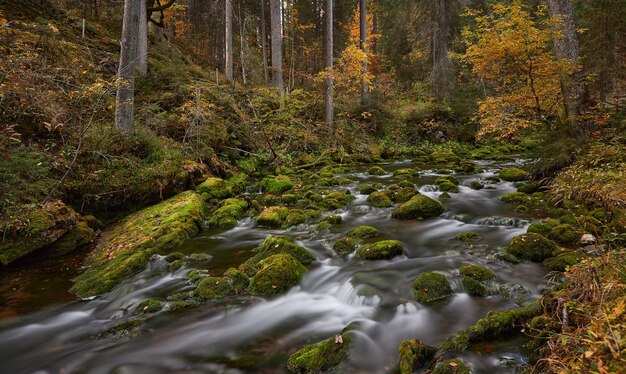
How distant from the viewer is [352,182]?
1173 centimetres

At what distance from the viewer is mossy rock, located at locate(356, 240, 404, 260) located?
5.68 metres

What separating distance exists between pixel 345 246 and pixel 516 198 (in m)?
4.93

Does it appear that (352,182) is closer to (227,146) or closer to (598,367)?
(227,146)

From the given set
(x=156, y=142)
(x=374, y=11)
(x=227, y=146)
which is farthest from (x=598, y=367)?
(x=374, y=11)

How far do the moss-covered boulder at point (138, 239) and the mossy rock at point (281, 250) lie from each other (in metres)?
1.77

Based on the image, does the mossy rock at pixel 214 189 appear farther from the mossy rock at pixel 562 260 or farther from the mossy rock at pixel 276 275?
the mossy rock at pixel 562 260

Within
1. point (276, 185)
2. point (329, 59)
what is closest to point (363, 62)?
point (329, 59)

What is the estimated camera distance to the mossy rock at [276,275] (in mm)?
4785

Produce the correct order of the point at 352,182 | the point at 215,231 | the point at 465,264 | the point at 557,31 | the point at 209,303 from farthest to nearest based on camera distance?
the point at 352,182, the point at 557,31, the point at 215,231, the point at 465,264, the point at 209,303

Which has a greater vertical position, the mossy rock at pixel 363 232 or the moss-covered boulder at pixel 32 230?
the moss-covered boulder at pixel 32 230

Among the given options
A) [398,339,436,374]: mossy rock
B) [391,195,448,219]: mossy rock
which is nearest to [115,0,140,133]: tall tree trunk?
[391,195,448,219]: mossy rock

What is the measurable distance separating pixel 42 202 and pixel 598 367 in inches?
288

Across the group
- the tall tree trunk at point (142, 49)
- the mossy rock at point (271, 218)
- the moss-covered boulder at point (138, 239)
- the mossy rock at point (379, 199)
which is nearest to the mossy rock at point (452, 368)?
the moss-covered boulder at point (138, 239)

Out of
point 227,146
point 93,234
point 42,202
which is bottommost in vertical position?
point 93,234
